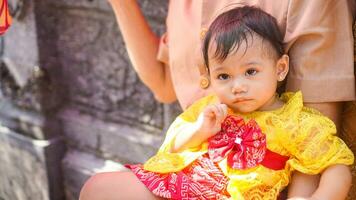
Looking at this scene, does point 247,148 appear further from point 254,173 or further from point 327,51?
point 327,51

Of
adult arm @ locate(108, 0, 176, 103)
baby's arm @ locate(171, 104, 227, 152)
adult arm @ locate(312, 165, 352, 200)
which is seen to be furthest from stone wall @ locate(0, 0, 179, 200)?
adult arm @ locate(312, 165, 352, 200)

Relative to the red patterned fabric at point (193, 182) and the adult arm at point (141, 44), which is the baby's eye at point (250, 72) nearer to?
the red patterned fabric at point (193, 182)

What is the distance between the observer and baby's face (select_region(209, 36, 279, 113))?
4.48ft

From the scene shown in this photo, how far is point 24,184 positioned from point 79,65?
95cm

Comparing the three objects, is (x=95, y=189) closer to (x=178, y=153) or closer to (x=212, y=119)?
(x=178, y=153)

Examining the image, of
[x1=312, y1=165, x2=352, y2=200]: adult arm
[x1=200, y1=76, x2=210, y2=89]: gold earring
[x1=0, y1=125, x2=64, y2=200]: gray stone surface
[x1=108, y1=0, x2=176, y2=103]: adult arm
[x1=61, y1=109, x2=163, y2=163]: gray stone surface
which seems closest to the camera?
[x1=312, y1=165, x2=352, y2=200]: adult arm

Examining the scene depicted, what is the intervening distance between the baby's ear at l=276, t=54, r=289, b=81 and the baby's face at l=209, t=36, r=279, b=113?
0.04ft

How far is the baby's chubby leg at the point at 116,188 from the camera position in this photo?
1437 millimetres

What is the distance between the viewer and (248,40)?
137 centimetres

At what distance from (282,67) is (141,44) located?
72 centimetres

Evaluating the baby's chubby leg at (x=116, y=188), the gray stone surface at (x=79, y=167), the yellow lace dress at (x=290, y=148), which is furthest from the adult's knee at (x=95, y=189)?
the gray stone surface at (x=79, y=167)

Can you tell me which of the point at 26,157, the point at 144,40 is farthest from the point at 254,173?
the point at 26,157

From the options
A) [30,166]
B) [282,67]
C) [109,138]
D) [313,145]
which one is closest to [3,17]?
[282,67]

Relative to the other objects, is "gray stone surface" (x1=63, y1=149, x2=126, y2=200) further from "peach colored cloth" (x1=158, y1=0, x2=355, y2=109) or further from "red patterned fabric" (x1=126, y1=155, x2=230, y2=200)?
"peach colored cloth" (x1=158, y1=0, x2=355, y2=109)
